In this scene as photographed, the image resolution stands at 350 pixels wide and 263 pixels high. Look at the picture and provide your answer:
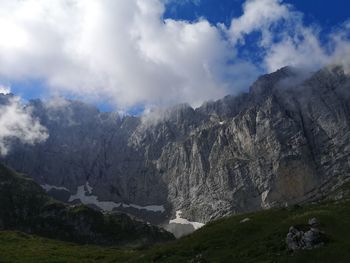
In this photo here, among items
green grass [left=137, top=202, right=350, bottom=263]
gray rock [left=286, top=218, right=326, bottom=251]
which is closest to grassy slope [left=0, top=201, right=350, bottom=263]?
green grass [left=137, top=202, right=350, bottom=263]

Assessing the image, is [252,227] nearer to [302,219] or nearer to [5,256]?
[302,219]

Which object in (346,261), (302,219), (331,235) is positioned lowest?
(346,261)

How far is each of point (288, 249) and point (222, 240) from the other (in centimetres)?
1315

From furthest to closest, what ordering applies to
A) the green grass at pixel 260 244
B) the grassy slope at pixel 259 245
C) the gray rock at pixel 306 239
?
the gray rock at pixel 306 239, the grassy slope at pixel 259 245, the green grass at pixel 260 244

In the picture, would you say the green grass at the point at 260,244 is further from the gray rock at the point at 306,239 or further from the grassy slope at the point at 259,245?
the gray rock at the point at 306,239

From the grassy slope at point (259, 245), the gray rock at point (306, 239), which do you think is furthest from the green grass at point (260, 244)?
the gray rock at point (306, 239)

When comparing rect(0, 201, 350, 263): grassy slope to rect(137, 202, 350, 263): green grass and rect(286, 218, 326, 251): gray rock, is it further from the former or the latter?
rect(286, 218, 326, 251): gray rock

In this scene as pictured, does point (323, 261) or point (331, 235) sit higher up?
point (331, 235)

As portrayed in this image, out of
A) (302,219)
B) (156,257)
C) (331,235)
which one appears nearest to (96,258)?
(156,257)

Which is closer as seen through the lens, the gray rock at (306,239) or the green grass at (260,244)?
the green grass at (260,244)

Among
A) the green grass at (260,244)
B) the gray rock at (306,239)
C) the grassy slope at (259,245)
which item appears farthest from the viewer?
the gray rock at (306,239)

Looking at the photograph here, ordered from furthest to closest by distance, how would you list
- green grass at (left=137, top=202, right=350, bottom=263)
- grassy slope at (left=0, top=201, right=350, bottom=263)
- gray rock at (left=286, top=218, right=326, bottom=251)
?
gray rock at (left=286, top=218, right=326, bottom=251)
grassy slope at (left=0, top=201, right=350, bottom=263)
green grass at (left=137, top=202, right=350, bottom=263)

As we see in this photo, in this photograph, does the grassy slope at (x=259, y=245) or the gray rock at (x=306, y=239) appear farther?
the gray rock at (x=306, y=239)

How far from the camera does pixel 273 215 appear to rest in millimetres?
63906
